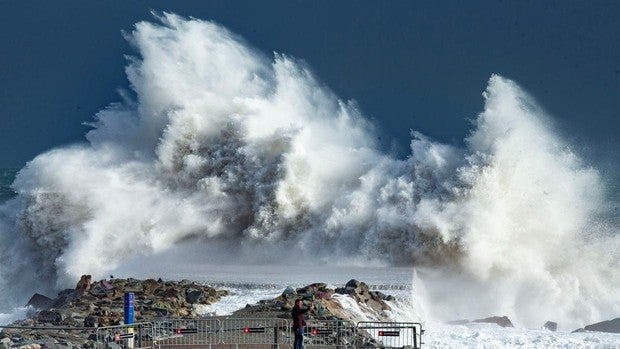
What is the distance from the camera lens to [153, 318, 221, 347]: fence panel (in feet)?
73.9

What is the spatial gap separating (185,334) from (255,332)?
4.04ft

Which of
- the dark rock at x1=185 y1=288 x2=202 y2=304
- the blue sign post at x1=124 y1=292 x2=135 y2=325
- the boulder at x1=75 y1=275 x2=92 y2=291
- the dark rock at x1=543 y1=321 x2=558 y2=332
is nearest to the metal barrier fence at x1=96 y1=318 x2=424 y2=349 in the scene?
the blue sign post at x1=124 y1=292 x2=135 y2=325

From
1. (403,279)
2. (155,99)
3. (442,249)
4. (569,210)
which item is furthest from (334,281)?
(155,99)

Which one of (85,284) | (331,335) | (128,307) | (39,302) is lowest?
(331,335)

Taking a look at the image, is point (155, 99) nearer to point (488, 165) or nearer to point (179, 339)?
point (488, 165)

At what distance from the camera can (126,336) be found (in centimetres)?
2105

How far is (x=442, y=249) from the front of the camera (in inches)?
1591

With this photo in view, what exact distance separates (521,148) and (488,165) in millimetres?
1738

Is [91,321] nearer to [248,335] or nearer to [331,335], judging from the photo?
[248,335]

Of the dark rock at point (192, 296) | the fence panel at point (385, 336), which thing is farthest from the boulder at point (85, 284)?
the fence panel at point (385, 336)

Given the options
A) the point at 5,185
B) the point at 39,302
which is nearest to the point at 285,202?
the point at 39,302

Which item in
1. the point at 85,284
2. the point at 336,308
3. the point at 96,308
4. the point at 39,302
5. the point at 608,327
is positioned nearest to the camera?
the point at 336,308

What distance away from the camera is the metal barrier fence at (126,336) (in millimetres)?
20766

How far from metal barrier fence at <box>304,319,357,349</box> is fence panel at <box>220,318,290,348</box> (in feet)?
1.48
